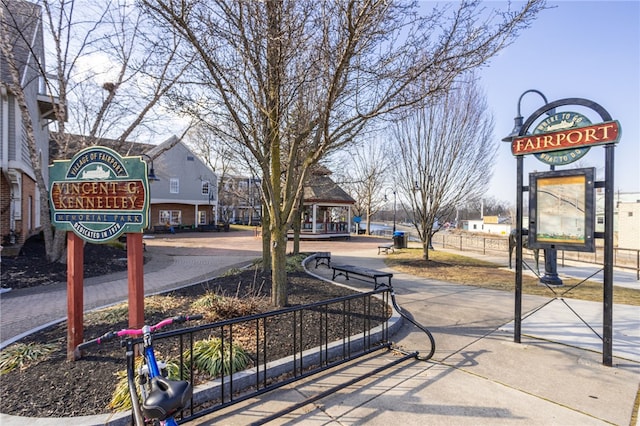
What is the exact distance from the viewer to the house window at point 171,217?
107 ft

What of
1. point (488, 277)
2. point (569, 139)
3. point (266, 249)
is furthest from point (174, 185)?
point (569, 139)

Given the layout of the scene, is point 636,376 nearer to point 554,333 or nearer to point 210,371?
point 554,333

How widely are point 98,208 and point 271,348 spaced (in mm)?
2672

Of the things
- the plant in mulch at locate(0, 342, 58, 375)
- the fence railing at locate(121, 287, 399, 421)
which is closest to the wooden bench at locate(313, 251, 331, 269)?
the fence railing at locate(121, 287, 399, 421)

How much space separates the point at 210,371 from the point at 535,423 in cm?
318

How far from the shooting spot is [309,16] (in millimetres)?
4609

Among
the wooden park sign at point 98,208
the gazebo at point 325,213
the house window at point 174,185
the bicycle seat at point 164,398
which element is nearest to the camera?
the bicycle seat at point 164,398

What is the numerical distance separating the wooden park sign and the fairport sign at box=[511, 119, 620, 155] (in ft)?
17.2

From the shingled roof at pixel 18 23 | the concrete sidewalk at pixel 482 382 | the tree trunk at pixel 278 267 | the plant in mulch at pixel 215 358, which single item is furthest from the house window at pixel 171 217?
the plant in mulch at pixel 215 358

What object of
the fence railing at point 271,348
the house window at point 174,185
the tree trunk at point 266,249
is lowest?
the fence railing at point 271,348

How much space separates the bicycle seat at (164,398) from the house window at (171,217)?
33.6m

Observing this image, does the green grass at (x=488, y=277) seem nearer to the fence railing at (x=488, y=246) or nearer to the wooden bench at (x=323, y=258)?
the wooden bench at (x=323, y=258)

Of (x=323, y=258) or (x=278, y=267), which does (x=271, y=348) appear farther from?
(x=323, y=258)

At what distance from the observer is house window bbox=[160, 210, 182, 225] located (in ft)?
107
